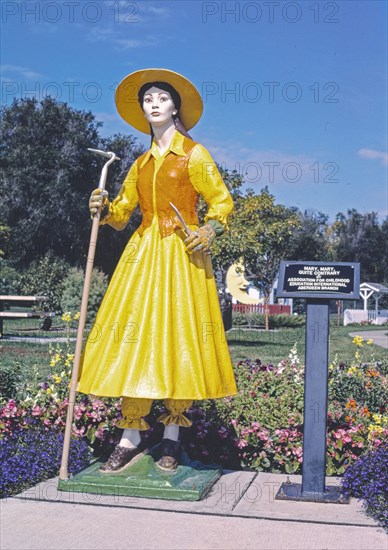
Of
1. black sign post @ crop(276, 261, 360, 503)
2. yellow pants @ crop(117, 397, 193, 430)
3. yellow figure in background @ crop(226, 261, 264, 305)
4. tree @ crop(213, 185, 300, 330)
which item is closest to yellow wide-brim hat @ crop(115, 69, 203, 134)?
black sign post @ crop(276, 261, 360, 503)

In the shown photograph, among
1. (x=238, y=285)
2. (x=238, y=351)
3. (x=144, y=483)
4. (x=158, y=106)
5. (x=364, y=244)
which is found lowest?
(x=144, y=483)

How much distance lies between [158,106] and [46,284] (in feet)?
71.8

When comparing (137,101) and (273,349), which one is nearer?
(137,101)

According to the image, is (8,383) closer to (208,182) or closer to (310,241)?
(208,182)

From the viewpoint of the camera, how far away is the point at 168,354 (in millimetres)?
5074

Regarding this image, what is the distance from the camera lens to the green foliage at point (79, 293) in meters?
23.7

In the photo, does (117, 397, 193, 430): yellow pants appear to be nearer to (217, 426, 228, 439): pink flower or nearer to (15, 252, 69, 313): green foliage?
(217, 426, 228, 439): pink flower

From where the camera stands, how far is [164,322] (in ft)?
16.9

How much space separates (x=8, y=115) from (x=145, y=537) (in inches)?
1361

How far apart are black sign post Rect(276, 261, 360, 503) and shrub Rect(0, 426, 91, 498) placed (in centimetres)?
158

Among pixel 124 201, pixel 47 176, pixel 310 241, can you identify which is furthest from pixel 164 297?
pixel 310 241

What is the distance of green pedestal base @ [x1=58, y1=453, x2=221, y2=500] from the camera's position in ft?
16.4

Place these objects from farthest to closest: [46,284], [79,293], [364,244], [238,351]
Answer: [364,244], [46,284], [79,293], [238,351]

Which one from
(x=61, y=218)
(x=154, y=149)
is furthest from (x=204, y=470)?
(x=61, y=218)
